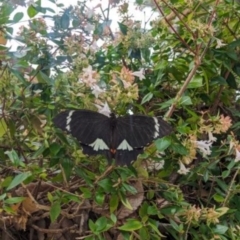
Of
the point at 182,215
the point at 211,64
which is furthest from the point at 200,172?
the point at 211,64

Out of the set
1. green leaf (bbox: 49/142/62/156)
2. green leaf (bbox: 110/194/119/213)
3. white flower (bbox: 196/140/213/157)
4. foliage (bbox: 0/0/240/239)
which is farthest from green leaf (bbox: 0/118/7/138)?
white flower (bbox: 196/140/213/157)

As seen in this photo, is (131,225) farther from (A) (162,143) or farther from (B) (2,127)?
(B) (2,127)

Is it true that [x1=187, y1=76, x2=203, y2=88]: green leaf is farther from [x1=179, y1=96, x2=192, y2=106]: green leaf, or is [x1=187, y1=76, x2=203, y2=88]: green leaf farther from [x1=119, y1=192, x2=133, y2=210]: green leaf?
[x1=119, y1=192, x2=133, y2=210]: green leaf

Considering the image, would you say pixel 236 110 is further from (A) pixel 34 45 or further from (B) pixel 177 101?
(A) pixel 34 45

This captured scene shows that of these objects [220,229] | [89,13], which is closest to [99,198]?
[220,229]

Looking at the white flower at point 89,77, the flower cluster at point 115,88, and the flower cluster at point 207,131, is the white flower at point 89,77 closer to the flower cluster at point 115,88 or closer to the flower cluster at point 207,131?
the flower cluster at point 115,88

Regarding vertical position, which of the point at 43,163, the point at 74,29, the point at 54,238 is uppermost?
the point at 74,29

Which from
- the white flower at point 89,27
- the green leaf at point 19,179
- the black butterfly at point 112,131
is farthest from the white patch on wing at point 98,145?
the white flower at point 89,27
